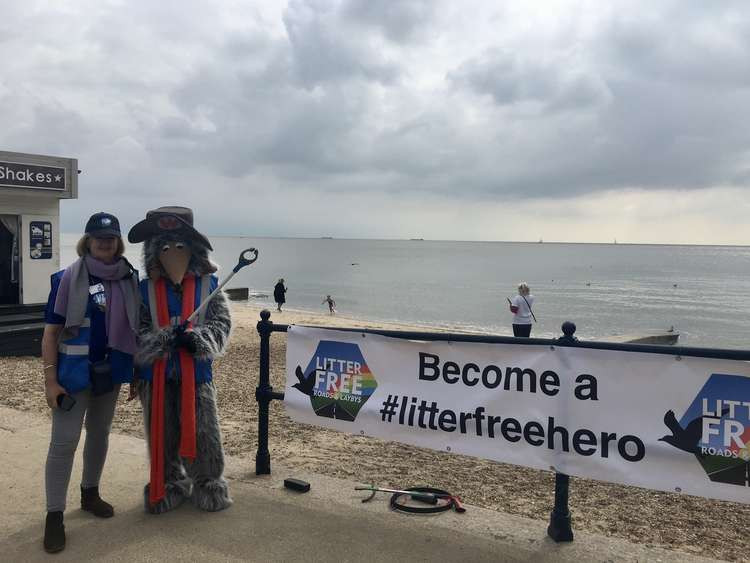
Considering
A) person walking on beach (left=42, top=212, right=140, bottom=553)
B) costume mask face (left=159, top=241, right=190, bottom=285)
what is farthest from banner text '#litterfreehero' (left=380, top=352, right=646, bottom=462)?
person walking on beach (left=42, top=212, right=140, bottom=553)

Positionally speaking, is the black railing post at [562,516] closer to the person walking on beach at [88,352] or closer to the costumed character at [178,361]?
the costumed character at [178,361]

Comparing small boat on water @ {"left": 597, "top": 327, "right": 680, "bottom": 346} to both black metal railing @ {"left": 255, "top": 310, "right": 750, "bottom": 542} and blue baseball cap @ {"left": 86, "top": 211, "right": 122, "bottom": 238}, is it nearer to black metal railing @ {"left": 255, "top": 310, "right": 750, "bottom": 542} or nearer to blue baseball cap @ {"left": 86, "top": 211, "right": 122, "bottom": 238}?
black metal railing @ {"left": 255, "top": 310, "right": 750, "bottom": 542}

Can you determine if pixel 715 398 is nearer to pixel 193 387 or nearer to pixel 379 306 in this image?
pixel 193 387

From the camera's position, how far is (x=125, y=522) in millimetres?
3734

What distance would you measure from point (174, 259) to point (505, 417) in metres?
2.27

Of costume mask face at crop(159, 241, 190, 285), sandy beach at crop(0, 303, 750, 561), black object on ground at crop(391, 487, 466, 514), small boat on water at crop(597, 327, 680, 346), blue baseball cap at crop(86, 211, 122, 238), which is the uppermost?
blue baseball cap at crop(86, 211, 122, 238)

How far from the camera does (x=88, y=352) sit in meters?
3.59

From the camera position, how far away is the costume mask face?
392 cm

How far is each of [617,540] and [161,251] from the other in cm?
325

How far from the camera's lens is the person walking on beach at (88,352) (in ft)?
11.5

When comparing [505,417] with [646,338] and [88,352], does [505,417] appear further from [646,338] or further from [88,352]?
[646,338]

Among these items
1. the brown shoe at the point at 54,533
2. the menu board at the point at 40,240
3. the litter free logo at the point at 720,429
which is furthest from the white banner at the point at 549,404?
the menu board at the point at 40,240

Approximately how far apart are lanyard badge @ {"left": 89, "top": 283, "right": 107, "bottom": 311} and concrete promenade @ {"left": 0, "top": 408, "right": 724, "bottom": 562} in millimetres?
1326

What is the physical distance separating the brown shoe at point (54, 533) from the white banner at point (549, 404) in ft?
5.30
